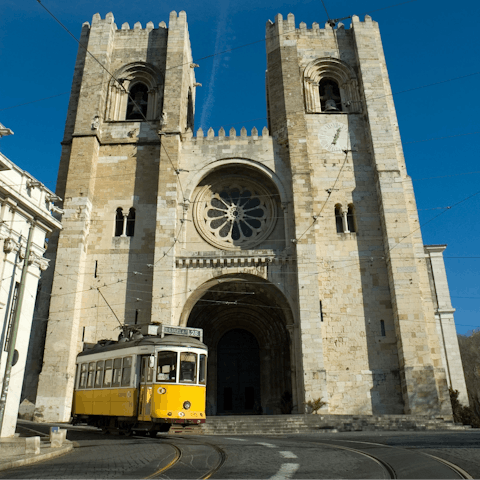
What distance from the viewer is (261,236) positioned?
19.9m

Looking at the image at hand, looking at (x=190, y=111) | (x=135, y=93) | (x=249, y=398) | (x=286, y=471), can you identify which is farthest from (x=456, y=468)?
(x=190, y=111)

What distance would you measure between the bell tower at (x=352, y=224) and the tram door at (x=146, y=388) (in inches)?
296

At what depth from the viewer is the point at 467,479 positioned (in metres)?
4.46

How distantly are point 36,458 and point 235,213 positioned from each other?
590 inches

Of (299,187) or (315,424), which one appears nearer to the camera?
(315,424)

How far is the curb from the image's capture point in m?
6.13

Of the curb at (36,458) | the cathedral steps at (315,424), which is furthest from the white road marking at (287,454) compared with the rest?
the cathedral steps at (315,424)

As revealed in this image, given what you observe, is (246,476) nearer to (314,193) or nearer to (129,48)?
(314,193)

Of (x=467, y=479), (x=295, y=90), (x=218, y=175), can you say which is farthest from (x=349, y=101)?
(x=467, y=479)

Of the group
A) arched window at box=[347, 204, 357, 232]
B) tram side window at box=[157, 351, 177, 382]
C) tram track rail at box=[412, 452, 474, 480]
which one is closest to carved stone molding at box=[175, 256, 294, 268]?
arched window at box=[347, 204, 357, 232]

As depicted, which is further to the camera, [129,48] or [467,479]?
[129,48]

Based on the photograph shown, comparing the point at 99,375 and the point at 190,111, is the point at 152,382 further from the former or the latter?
the point at 190,111

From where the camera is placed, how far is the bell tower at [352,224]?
16297mm

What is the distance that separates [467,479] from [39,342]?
1662 cm
